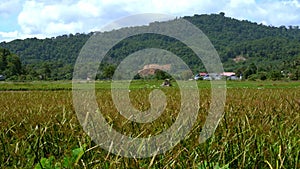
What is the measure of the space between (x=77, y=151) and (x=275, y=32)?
419 ft

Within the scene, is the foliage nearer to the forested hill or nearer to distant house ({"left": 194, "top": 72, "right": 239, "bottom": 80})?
the forested hill

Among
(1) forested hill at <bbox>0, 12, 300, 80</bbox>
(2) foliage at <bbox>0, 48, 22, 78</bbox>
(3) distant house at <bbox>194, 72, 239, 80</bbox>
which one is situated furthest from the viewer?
(1) forested hill at <bbox>0, 12, 300, 80</bbox>

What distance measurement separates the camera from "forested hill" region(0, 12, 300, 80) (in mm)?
57672

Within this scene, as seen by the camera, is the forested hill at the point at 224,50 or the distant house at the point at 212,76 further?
the forested hill at the point at 224,50

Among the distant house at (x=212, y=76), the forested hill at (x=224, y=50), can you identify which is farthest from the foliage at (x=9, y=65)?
the distant house at (x=212, y=76)

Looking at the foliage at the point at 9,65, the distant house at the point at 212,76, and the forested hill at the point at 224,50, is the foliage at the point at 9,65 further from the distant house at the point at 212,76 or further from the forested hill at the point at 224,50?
the distant house at the point at 212,76

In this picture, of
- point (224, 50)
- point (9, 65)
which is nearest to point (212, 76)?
point (9, 65)

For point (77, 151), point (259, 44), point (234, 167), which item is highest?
point (259, 44)

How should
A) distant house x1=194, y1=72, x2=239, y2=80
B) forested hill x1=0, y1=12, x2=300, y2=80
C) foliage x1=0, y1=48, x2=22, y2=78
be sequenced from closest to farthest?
distant house x1=194, y1=72, x2=239, y2=80 → foliage x1=0, y1=48, x2=22, y2=78 → forested hill x1=0, y1=12, x2=300, y2=80

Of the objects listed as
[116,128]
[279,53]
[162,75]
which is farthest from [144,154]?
[279,53]

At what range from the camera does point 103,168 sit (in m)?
2.14

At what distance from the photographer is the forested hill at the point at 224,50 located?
189ft

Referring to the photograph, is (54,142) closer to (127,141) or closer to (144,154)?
(127,141)

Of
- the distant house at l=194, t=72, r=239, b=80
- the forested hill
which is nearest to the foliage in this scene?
the forested hill
